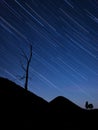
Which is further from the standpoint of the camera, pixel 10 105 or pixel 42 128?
pixel 42 128

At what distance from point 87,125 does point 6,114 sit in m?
6.83

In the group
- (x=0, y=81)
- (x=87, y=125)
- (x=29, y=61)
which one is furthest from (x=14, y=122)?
(x=29, y=61)

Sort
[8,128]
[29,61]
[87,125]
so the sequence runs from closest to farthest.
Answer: [8,128]
[87,125]
[29,61]

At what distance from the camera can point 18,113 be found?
9695 mm

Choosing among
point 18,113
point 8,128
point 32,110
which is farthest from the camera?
point 32,110

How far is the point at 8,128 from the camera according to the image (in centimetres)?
905

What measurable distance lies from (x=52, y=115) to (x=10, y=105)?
3316 mm

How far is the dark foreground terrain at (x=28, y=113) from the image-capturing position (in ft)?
30.3

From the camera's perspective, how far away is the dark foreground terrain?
9.23 m

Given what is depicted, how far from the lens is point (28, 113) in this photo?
10.3 m

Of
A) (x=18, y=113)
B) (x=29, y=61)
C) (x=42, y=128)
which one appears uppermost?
(x=18, y=113)

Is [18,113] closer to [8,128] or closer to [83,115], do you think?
[8,128]

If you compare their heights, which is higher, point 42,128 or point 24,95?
point 24,95

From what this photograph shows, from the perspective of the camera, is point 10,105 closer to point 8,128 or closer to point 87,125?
point 8,128
